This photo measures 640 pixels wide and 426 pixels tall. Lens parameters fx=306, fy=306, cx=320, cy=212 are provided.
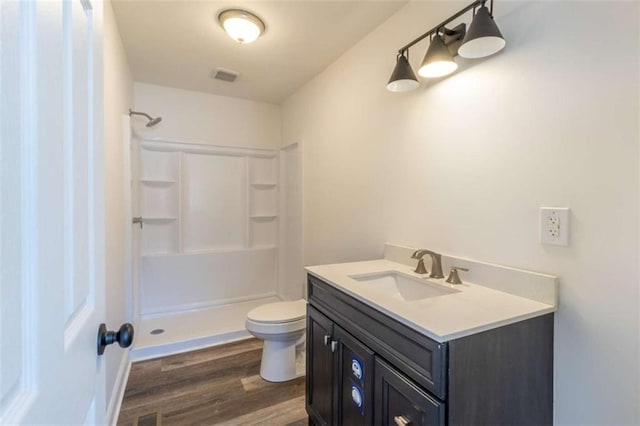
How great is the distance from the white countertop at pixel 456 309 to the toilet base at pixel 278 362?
41.3 inches

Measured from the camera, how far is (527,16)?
1139 millimetres

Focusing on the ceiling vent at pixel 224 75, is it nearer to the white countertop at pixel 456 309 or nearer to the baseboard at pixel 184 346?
the white countertop at pixel 456 309

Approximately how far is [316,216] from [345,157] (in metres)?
0.67

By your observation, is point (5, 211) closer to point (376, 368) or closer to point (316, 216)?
point (376, 368)

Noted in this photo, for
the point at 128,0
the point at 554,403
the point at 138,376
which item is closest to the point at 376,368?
the point at 554,403

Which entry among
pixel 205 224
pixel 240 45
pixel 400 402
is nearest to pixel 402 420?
pixel 400 402

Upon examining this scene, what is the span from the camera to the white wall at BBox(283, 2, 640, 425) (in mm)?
925

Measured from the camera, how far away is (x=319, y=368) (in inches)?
58.8

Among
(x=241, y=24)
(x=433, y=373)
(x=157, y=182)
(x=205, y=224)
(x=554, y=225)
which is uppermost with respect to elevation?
(x=241, y=24)

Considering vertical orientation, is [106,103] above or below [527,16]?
below

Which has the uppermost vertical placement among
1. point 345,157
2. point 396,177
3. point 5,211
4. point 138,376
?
point 345,157

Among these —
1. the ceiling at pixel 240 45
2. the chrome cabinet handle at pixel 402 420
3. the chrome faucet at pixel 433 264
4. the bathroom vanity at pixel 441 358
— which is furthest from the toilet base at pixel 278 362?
the ceiling at pixel 240 45

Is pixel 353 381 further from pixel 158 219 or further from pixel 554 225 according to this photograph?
pixel 158 219

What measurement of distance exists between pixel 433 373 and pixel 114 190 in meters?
1.96
